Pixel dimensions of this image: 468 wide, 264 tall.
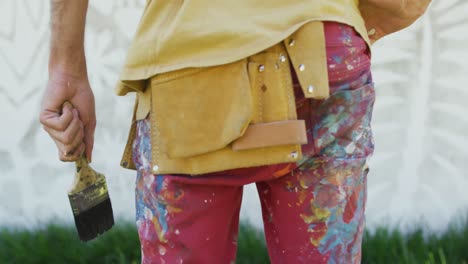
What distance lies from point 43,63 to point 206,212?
2233mm

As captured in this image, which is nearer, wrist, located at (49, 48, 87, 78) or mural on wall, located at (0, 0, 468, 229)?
wrist, located at (49, 48, 87, 78)

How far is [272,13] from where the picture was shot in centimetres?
99

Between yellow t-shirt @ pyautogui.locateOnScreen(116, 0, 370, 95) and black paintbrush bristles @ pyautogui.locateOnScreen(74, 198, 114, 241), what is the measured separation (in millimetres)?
381

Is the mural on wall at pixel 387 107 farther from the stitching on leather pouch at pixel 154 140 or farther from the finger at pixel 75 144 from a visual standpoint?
the stitching on leather pouch at pixel 154 140

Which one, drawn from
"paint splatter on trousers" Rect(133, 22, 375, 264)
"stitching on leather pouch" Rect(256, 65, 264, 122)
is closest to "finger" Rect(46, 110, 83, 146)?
"paint splatter on trousers" Rect(133, 22, 375, 264)

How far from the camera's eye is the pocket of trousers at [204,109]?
0.98 meters

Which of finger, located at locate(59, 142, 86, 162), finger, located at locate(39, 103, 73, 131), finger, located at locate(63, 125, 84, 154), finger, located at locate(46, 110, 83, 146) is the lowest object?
finger, located at locate(59, 142, 86, 162)

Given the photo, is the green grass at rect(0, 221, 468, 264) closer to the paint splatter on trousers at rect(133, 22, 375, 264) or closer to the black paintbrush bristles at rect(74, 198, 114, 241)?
the black paintbrush bristles at rect(74, 198, 114, 241)

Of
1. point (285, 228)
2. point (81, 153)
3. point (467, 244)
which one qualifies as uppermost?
point (81, 153)

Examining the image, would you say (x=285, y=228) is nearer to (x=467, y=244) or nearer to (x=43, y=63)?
(x=467, y=244)

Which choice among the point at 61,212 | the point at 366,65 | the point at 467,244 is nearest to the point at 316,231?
the point at 366,65

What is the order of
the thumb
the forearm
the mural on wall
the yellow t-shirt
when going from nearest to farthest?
the yellow t-shirt, the forearm, the thumb, the mural on wall

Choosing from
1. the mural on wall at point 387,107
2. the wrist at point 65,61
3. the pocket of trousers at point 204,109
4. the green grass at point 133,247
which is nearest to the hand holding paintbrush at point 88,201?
the wrist at point 65,61

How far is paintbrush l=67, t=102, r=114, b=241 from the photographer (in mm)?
1255
